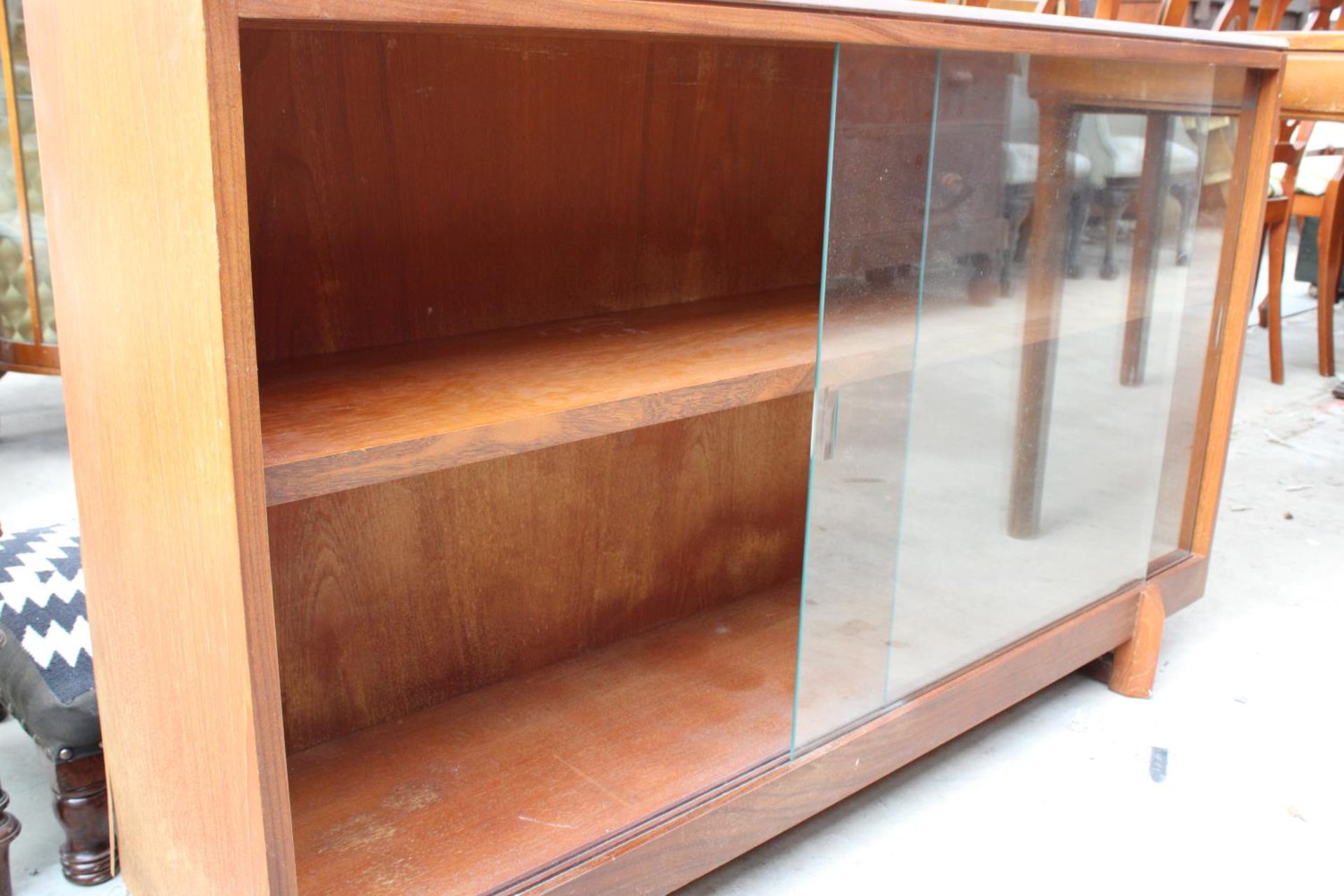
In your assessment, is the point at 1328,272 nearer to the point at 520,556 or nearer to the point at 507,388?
the point at 520,556

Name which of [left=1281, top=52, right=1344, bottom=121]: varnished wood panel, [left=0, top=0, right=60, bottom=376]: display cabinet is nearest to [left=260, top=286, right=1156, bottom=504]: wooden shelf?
[left=1281, top=52, right=1344, bottom=121]: varnished wood panel

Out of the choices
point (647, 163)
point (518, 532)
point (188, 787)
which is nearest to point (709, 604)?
point (518, 532)

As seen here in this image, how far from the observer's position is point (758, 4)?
90 cm

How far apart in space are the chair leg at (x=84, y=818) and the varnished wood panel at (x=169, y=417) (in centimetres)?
14

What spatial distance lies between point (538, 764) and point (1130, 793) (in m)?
0.71

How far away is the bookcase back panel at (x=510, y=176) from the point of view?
1089mm

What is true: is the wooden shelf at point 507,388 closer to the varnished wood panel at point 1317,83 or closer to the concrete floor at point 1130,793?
A: the concrete floor at point 1130,793

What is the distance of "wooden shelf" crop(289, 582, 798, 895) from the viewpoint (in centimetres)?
103

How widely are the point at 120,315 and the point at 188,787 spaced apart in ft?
1.18

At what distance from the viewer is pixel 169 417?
0.80 metres

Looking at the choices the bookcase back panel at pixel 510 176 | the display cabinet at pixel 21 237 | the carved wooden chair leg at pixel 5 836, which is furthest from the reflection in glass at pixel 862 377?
the display cabinet at pixel 21 237

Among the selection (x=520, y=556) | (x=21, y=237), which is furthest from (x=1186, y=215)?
(x=21, y=237)

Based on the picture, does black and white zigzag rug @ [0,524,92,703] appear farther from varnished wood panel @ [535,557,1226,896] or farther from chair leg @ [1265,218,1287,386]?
chair leg @ [1265,218,1287,386]

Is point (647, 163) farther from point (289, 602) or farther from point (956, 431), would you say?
point (289, 602)
